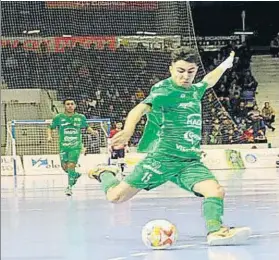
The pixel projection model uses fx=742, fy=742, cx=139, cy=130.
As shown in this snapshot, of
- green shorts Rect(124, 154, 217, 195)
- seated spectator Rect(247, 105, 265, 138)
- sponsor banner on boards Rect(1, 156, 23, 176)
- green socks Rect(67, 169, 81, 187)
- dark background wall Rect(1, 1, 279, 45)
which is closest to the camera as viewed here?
green shorts Rect(124, 154, 217, 195)

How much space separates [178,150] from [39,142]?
15.3 meters

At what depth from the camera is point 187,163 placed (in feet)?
18.9

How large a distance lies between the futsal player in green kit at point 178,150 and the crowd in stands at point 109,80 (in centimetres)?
1617

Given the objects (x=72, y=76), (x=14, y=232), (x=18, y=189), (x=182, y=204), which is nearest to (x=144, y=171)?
(x=14, y=232)

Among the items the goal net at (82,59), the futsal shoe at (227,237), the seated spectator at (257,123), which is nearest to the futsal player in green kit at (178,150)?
the futsal shoe at (227,237)

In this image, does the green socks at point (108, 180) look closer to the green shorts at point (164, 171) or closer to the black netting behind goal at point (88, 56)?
the green shorts at point (164, 171)

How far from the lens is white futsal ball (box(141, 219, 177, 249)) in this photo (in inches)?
215

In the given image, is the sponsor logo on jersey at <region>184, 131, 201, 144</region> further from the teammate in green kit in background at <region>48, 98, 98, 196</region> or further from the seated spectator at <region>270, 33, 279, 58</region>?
the seated spectator at <region>270, 33, 279, 58</region>

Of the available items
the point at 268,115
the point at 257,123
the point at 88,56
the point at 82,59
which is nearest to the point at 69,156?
the point at 257,123

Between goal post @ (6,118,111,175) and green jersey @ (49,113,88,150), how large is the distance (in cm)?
Result: 685

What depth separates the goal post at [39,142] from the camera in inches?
764

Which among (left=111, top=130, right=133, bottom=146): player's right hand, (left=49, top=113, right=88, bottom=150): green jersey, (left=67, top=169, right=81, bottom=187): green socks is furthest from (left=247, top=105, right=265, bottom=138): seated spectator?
(left=111, top=130, right=133, bottom=146): player's right hand

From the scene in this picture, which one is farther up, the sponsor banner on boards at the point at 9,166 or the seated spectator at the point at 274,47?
the seated spectator at the point at 274,47

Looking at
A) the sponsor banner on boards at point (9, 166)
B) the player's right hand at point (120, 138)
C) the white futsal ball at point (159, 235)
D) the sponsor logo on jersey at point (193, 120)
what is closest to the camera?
the player's right hand at point (120, 138)
